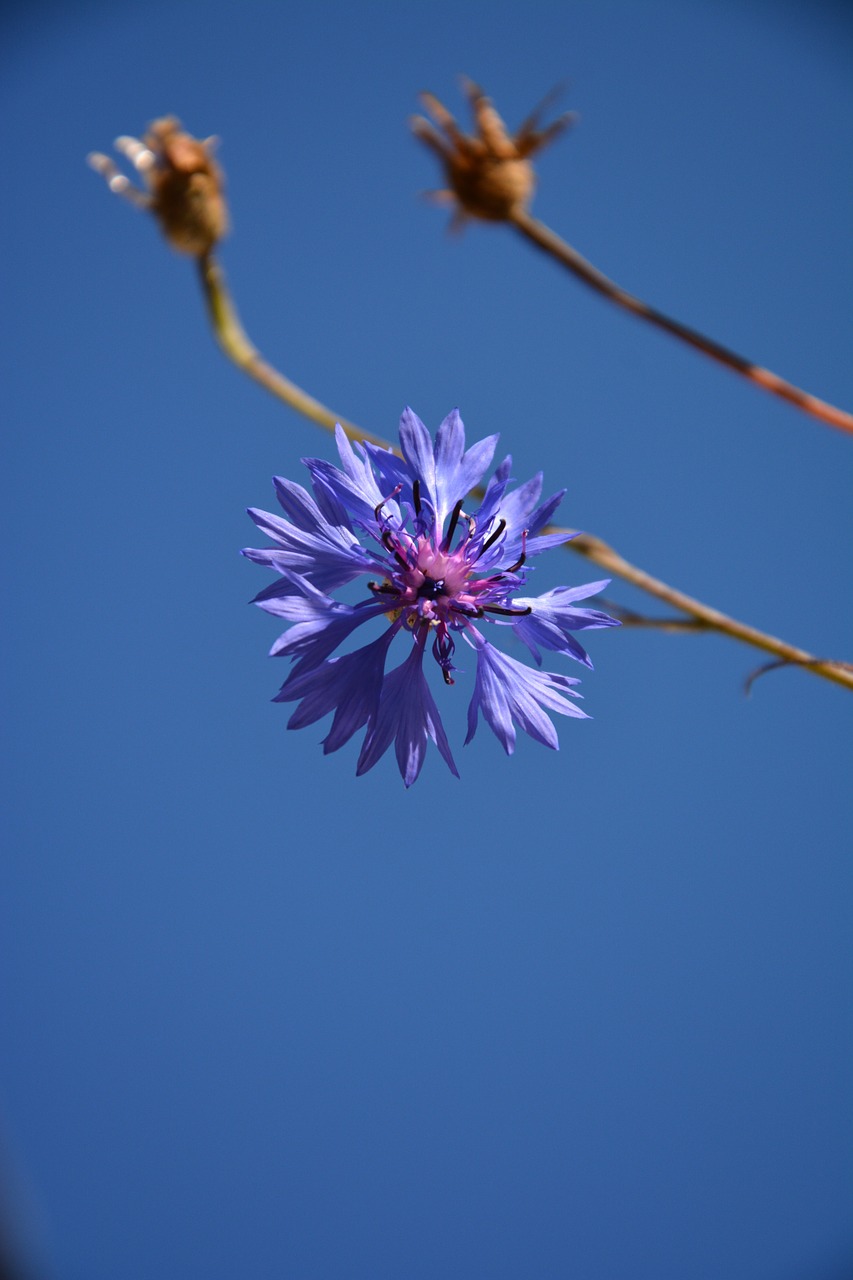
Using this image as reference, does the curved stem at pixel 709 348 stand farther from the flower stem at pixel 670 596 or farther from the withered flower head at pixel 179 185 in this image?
the withered flower head at pixel 179 185

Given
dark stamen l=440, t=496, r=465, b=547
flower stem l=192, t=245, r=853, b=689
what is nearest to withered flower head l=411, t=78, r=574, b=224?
→ flower stem l=192, t=245, r=853, b=689

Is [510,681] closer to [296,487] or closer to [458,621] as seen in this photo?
[458,621]

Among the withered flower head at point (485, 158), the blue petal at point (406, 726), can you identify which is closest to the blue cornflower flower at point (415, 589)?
the blue petal at point (406, 726)

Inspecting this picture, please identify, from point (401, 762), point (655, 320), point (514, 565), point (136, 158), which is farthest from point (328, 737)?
point (136, 158)

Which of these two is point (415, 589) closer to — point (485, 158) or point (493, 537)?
point (493, 537)

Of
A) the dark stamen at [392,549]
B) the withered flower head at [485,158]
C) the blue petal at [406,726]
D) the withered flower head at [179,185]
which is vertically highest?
the withered flower head at [485,158]

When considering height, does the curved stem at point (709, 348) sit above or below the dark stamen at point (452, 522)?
above

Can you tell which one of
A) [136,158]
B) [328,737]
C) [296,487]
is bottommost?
[328,737]
